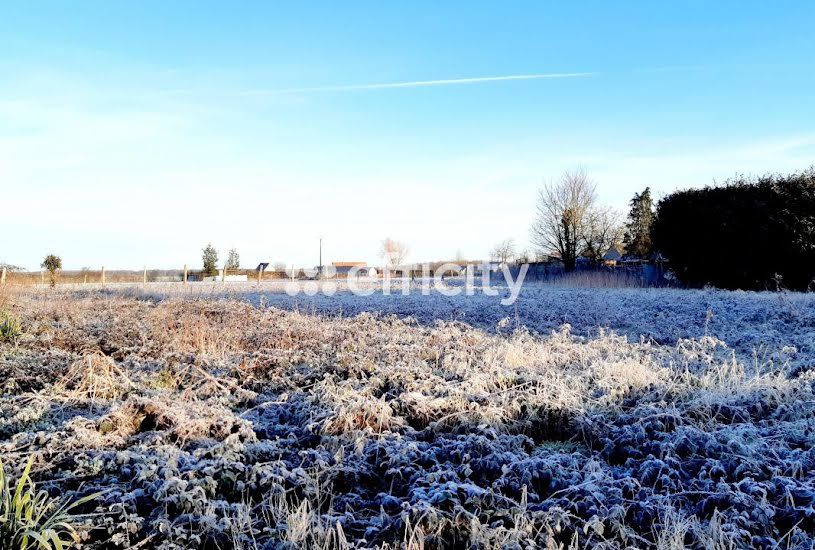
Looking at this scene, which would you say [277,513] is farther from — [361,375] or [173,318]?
[173,318]

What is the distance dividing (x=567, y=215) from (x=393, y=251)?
89.7 ft

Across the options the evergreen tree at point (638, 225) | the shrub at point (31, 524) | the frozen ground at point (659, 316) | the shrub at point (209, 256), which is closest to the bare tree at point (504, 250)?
the evergreen tree at point (638, 225)

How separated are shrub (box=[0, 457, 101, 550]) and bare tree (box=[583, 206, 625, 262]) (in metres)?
27.1

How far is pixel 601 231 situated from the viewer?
28203 millimetres

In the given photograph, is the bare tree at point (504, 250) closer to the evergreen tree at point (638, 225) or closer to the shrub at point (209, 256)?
the evergreen tree at point (638, 225)

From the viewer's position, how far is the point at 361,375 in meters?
4.64

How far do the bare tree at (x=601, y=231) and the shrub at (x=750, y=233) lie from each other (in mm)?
11642

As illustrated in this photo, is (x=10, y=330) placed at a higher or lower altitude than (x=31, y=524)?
higher

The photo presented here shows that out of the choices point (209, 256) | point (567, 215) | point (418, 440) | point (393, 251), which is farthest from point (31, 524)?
point (393, 251)

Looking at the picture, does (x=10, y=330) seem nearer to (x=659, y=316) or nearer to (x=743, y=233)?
(x=659, y=316)

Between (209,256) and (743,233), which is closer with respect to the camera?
(743,233)

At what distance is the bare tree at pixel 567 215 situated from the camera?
87.5 feet

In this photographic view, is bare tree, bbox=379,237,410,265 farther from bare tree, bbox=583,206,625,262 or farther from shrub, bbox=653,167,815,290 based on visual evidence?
shrub, bbox=653,167,815,290

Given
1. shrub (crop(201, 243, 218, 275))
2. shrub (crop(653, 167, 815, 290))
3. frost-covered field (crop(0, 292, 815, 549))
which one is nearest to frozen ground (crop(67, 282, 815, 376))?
frost-covered field (crop(0, 292, 815, 549))
